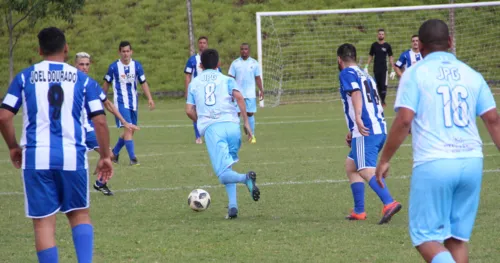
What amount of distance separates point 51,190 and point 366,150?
3.87 metres

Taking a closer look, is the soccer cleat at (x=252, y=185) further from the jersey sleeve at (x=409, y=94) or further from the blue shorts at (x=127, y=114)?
the blue shorts at (x=127, y=114)

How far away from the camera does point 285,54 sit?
30.8 metres

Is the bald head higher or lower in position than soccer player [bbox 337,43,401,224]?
higher

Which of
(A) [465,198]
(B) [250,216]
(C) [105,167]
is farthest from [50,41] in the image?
(B) [250,216]

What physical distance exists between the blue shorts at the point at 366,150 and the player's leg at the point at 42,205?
378cm

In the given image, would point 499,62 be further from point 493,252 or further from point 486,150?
point 493,252

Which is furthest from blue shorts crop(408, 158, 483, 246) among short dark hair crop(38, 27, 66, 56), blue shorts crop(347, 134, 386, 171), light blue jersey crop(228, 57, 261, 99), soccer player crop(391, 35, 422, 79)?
light blue jersey crop(228, 57, 261, 99)

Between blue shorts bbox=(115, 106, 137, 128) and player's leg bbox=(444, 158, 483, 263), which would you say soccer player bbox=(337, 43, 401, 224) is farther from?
blue shorts bbox=(115, 106, 137, 128)

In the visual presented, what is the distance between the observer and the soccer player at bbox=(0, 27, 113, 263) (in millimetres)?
6191

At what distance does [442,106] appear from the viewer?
5.29m

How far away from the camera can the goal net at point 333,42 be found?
29016 mm

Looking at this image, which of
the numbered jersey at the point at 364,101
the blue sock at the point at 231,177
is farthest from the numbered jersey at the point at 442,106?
the blue sock at the point at 231,177

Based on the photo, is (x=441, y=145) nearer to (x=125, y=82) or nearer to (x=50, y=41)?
(x=50, y=41)

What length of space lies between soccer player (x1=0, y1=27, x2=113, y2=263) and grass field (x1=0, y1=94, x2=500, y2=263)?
123 cm
